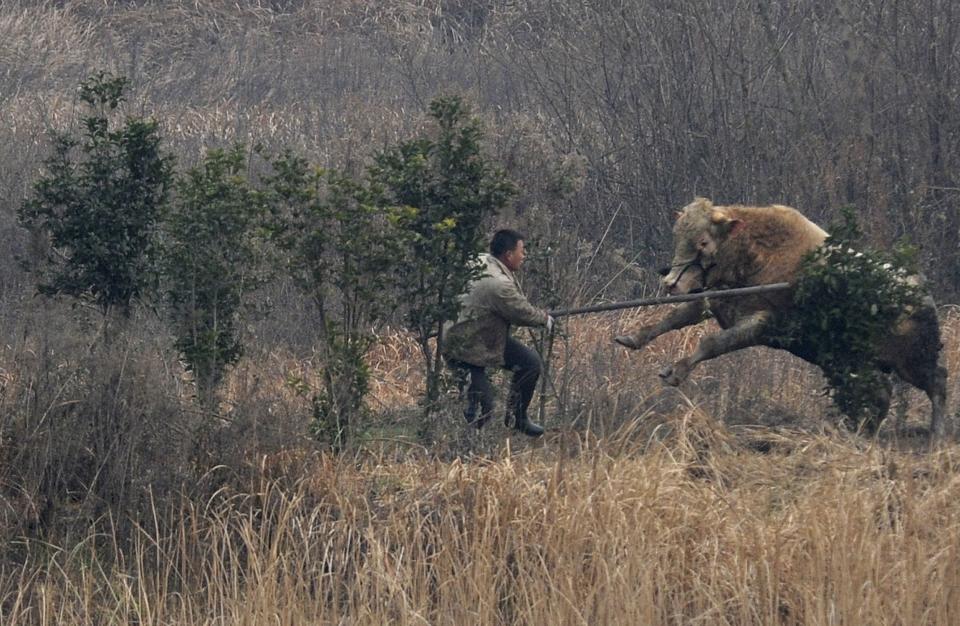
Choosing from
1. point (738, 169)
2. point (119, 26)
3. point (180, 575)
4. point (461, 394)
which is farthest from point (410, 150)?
point (119, 26)

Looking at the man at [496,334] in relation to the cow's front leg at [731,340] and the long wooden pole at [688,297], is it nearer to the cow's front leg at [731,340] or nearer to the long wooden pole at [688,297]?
the long wooden pole at [688,297]

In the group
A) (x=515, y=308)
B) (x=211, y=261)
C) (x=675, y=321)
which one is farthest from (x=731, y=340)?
(x=211, y=261)

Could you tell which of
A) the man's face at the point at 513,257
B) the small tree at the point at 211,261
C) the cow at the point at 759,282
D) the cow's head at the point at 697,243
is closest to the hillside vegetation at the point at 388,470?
the small tree at the point at 211,261

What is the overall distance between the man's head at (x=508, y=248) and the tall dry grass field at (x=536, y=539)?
135 centimetres

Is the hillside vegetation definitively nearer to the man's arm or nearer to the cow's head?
the man's arm

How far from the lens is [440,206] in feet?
28.3

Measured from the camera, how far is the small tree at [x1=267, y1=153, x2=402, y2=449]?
8.10 m

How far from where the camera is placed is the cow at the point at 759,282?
895 cm

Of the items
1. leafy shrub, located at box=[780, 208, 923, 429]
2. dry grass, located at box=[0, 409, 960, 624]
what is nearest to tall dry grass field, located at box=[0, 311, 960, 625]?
dry grass, located at box=[0, 409, 960, 624]

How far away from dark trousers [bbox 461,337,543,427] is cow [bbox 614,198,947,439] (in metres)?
0.80

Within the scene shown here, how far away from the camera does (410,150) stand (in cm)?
871

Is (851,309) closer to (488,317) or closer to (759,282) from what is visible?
(759,282)

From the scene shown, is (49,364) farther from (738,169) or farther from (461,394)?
(738,169)

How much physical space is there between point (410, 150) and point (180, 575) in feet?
9.84
